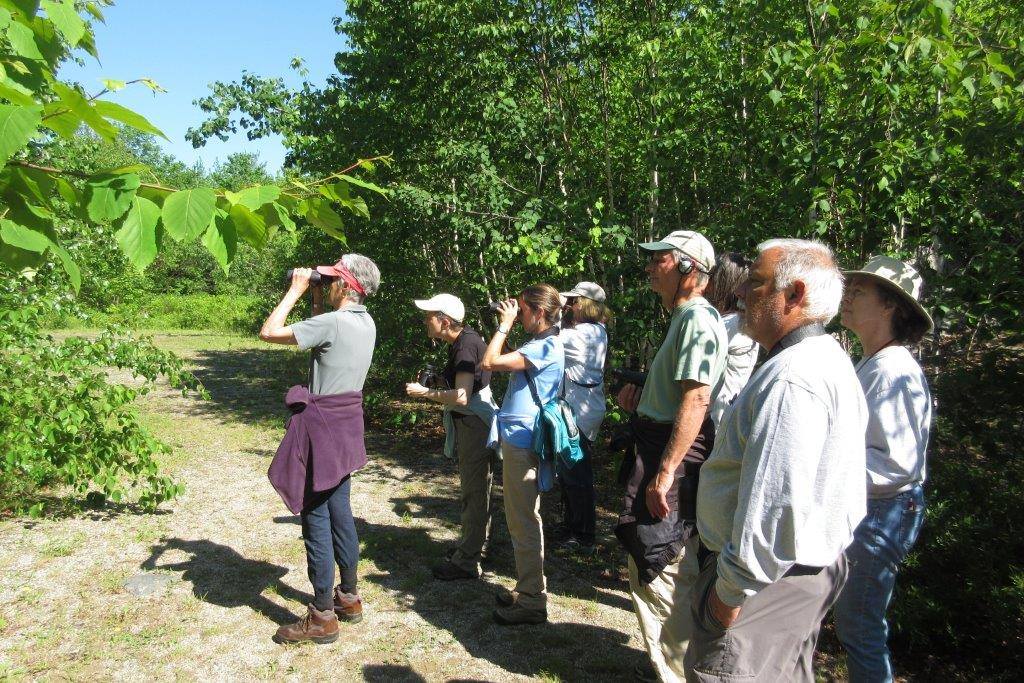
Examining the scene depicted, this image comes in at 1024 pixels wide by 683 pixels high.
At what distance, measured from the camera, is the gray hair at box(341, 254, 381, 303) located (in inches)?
149

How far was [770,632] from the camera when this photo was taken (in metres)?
1.89

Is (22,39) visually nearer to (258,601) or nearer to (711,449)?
(711,449)

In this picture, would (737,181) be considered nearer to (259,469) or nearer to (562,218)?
(562,218)

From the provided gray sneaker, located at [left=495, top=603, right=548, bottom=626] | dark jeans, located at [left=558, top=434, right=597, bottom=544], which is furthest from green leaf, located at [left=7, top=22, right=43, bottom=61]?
dark jeans, located at [left=558, top=434, right=597, bottom=544]

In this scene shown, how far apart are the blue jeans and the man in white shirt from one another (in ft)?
2.52

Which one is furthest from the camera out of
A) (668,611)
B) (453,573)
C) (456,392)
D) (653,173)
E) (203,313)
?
(203,313)

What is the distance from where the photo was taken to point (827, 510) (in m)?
1.82

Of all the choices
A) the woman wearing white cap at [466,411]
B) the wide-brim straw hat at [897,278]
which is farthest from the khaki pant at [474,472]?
the wide-brim straw hat at [897,278]

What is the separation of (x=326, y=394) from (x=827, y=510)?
264 centimetres

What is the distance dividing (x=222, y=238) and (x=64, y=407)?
417 cm

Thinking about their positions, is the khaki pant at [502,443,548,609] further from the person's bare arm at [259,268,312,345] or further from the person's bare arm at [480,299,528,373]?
Result: the person's bare arm at [259,268,312,345]

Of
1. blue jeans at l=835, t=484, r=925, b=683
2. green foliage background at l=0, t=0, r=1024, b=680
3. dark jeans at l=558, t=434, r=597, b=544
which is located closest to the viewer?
blue jeans at l=835, t=484, r=925, b=683

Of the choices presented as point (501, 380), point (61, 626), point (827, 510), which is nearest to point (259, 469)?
point (501, 380)

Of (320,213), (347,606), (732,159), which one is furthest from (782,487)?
(732,159)
